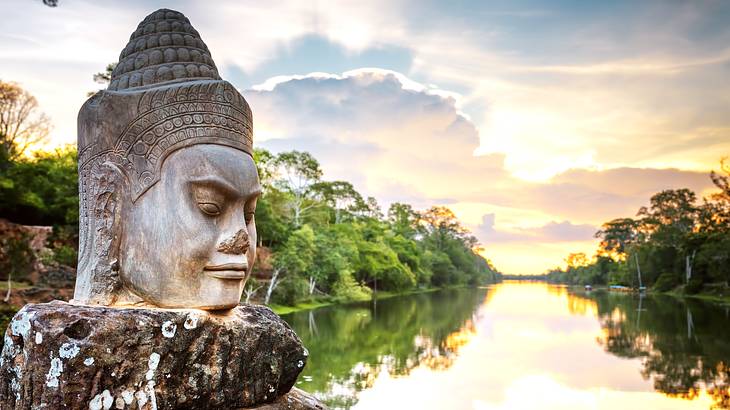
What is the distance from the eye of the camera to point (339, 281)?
35.4 metres

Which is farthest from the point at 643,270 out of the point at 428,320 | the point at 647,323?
the point at 428,320

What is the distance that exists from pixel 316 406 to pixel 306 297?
26.9 metres

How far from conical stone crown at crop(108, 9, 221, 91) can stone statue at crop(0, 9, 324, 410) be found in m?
0.03

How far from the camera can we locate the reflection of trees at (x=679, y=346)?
1281 centimetres

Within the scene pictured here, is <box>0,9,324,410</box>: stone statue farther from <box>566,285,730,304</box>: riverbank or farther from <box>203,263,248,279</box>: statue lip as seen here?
<box>566,285,730,304</box>: riverbank

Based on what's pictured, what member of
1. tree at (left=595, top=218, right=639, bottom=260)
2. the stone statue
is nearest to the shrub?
the stone statue

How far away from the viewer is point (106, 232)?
12.4 ft

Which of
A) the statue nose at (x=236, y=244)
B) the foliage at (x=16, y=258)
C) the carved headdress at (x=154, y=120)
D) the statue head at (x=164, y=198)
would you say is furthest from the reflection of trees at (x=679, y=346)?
the foliage at (x=16, y=258)

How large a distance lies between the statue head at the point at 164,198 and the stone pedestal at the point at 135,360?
1.01ft

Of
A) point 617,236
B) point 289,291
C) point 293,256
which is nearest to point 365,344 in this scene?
point 293,256

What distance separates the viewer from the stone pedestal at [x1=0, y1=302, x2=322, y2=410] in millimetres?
3104

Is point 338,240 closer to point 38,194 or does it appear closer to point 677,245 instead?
point 38,194

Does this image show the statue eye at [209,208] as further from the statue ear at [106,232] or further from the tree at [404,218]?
the tree at [404,218]

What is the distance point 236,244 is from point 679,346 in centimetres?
1877
